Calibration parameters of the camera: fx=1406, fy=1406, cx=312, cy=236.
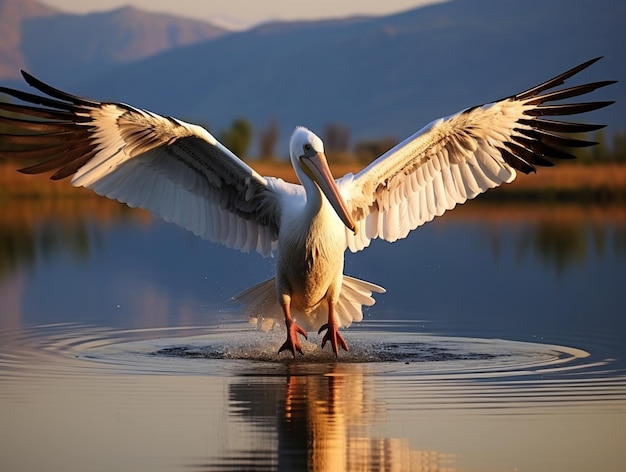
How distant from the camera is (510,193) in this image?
43.2 m

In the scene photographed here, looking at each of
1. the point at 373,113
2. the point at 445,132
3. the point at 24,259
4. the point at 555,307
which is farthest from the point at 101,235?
the point at 373,113

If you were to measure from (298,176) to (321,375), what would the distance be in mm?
1762

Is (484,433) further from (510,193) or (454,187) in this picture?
(510,193)

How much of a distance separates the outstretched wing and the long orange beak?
4.51 feet

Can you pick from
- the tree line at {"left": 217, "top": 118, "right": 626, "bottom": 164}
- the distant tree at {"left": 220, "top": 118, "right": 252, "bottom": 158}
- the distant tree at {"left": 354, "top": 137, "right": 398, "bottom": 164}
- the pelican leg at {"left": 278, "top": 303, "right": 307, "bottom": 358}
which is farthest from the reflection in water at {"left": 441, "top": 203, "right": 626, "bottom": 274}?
the distant tree at {"left": 220, "top": 118, "right": 252, "bottom": 158}

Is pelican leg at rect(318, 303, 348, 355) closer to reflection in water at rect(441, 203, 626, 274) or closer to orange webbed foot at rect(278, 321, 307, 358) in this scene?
orange webbed foot at rect(278, 321, 307, 358)

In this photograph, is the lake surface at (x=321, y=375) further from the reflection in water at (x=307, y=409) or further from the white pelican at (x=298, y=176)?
the white pelican at (x=298, y=176)

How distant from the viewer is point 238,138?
57375mm

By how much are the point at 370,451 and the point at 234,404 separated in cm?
158

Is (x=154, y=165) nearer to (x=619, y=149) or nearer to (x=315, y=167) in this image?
(x=315, y=167)

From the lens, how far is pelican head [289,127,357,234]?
1066cm

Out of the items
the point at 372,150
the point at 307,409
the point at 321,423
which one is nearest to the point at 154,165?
the point at 307,409

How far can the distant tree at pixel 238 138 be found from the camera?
5553 cm

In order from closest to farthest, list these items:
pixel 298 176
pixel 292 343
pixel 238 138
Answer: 1. pixel 298 176
2. pixel 292 343
3. pixel 238 138
